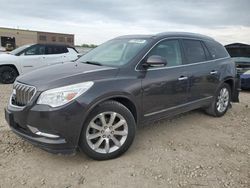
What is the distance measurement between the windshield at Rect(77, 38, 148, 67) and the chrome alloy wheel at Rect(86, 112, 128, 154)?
0.84 m

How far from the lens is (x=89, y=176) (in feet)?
10.2

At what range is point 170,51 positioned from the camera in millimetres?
4465

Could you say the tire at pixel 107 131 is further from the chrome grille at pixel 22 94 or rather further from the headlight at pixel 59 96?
the chrome grille at pixel 22 94

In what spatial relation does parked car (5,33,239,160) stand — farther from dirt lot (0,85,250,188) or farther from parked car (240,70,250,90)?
parked car (240,70,250,90)

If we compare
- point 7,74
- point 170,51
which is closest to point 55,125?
point 170,51

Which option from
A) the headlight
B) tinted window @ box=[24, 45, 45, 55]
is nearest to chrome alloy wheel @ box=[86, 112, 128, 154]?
the headlight

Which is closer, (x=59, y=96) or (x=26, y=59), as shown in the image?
(x=59, y=96)

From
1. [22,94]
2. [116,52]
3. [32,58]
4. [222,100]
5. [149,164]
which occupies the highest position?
[116,52]

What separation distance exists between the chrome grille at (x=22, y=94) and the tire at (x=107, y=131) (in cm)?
77

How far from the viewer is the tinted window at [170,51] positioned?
4.24 metres

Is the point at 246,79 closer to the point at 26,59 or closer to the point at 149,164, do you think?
the point at 149,164

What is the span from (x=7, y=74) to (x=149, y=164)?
8.00 metres

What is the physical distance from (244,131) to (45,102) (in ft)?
12.2

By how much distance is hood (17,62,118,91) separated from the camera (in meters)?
3.19
